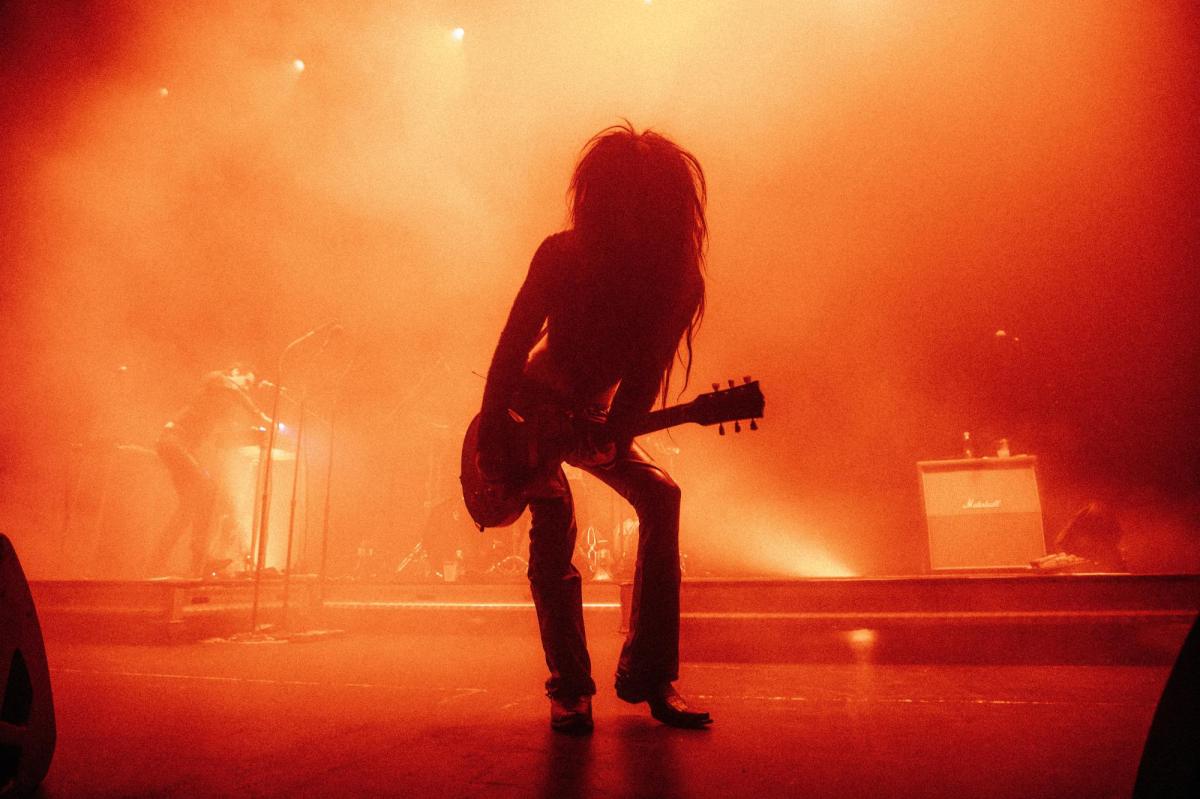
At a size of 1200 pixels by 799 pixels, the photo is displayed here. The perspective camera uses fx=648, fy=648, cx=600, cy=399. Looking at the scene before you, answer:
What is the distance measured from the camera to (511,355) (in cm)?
176

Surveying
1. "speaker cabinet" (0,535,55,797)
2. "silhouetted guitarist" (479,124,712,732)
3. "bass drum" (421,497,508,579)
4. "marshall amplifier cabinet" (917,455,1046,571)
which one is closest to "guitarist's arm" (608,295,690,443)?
"silhouetted guitarist" (479,124,712,732)

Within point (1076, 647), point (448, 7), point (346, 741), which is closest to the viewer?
point (346, 741)

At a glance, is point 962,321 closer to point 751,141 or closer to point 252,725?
point 751,141

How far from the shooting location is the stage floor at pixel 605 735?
116 centimetres

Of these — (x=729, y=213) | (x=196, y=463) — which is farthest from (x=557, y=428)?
(x=729, y=213)

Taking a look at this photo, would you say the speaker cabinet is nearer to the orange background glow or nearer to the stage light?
the stage light

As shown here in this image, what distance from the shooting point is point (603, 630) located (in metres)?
4.27

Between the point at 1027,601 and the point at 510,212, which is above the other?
the point at 510,212

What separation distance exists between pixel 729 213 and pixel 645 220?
483 cm

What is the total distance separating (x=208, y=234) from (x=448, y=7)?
3.47 metres

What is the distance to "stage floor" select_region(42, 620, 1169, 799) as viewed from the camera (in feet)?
3.81

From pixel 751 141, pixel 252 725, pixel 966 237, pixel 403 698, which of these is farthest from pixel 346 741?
pixel 966 237

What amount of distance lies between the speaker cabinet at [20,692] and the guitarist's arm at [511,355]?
37.9 inches

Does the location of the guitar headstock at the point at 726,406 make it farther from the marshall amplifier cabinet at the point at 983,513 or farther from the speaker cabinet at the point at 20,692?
the marshall amplifier cabinet at the point at 983,513
